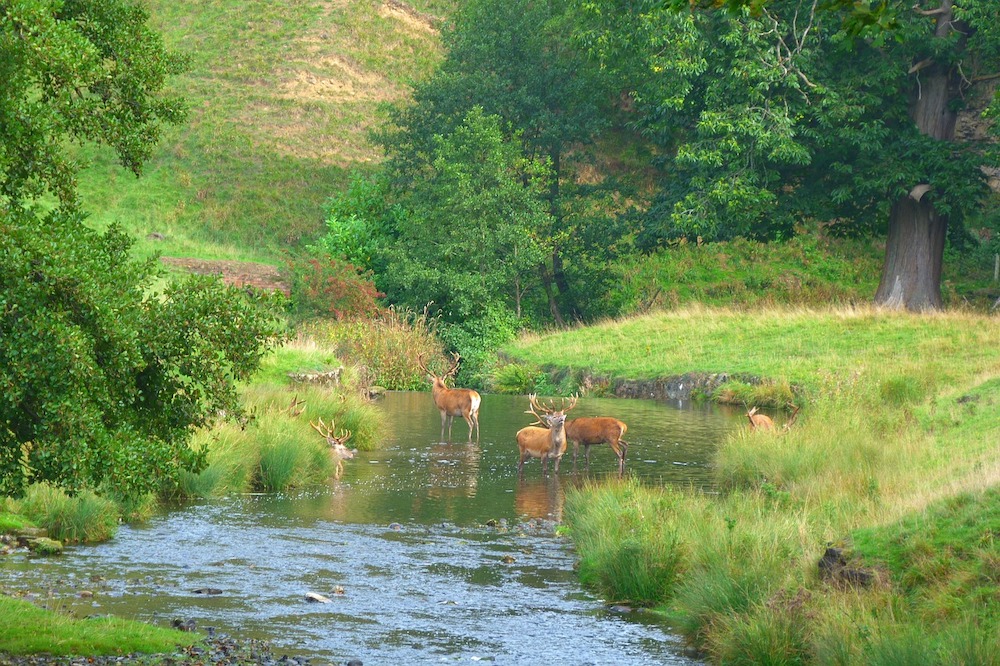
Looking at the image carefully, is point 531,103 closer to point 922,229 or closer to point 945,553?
point 922,229

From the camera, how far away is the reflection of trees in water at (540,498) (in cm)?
1778

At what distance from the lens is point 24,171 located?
960 cm

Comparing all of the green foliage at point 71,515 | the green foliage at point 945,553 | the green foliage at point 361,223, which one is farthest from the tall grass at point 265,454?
the green foliage at point 361,223

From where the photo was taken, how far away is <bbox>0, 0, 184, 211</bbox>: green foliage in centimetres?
877

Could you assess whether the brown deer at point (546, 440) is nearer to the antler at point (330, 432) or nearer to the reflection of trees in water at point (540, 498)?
the reflection of trees in water at point (540, 498)

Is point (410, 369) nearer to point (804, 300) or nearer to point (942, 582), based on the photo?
point (804, 300)

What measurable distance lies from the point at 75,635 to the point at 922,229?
1447 inches

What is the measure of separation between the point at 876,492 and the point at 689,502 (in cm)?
228

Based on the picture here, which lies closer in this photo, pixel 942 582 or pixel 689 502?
pixel 942 582

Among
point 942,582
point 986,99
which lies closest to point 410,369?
point 986,99

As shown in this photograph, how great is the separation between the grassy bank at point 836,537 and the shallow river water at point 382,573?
54cm

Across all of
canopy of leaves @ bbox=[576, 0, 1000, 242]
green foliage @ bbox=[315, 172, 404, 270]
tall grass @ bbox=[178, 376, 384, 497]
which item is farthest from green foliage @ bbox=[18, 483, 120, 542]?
green foliage @ bbox=[315, 172, 404, 270]

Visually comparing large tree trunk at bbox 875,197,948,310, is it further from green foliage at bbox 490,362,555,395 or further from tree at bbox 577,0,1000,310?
green foliage at bbox 490,362,555,395

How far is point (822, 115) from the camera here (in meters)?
40.1
